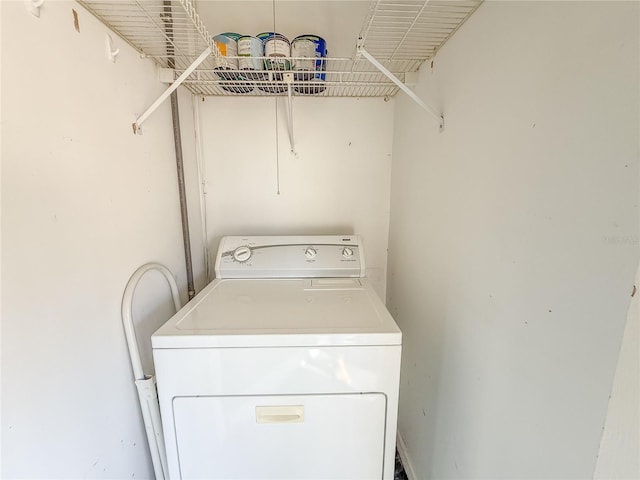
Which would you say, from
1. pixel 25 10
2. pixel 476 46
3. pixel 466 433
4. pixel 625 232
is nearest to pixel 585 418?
pixel 625 232

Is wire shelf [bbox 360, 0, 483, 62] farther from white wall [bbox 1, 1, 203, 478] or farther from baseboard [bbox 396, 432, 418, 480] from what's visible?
baseboard [bbox 396, 432, 418, 480]

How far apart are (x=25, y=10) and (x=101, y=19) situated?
29 cm

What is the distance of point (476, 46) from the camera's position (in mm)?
920

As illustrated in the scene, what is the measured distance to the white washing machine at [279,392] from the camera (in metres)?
0.93

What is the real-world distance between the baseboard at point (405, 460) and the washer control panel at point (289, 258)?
0.96m

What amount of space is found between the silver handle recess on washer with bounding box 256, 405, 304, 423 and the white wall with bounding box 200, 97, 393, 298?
3.49ft

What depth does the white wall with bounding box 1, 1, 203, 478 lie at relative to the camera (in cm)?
68

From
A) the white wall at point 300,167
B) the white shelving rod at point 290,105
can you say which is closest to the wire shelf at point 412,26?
the white shelving rod at point 290,105

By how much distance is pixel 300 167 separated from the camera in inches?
70.9

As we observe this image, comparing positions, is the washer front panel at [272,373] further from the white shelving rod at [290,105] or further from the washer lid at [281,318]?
the white shelving rod at [290,105]

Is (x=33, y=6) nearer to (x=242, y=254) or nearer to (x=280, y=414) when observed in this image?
(x=242, y=254)

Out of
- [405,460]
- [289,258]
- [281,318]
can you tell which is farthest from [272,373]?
[405,460]

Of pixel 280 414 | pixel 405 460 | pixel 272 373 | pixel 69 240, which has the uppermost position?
pixel 69 240

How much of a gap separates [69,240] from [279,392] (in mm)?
744
